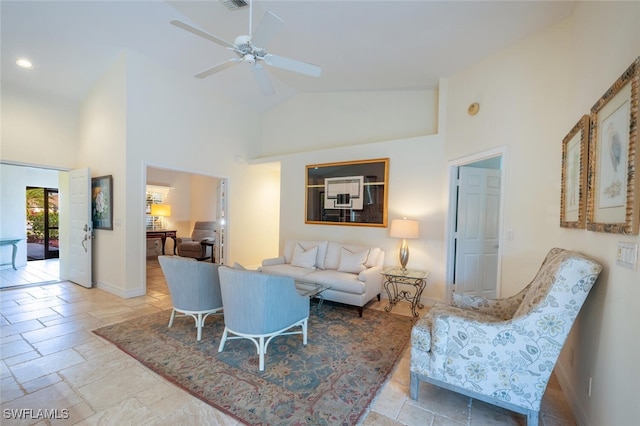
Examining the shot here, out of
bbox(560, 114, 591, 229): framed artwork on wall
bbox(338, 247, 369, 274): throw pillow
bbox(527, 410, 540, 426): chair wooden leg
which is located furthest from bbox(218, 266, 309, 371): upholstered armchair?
bbox(560, 114, 591, 229): framed artwork on wall

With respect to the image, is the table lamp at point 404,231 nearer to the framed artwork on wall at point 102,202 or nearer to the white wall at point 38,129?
the framed artwork on wall at point 102,202

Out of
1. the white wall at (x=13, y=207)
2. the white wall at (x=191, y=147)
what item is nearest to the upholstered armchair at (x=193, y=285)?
the white wall at (x=191, y=147)

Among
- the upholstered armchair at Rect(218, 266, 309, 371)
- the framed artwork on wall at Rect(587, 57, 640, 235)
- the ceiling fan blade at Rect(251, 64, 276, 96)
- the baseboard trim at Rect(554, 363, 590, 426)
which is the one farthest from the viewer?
the ceiling fan blade at Rect(251, 64, 276, 96)

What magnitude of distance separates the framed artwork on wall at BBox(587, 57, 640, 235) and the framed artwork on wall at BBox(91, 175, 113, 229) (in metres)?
5.61

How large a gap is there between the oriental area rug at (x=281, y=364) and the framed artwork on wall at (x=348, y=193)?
1795mm

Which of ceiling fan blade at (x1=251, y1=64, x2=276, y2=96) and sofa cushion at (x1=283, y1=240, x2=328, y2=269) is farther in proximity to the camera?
sofa cushion at (x1=283, y1=240, x2=328, y2=269)

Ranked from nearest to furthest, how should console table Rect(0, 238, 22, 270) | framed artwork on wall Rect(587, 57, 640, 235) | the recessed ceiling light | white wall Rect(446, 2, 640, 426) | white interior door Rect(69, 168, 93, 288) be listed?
framed artwork on wall Rect(587, 57, 640, 235) → white wall Rect(446, 2, 640, 426) → the recessed ceiling light → white interior door Rect(69, 168, 93, 288) → console table Rect(0, 238, 22, 270)

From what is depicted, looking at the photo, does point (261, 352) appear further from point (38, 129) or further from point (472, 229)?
point (38, 129)

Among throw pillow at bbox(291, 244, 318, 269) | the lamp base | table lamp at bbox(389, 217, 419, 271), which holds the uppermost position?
table lamp at bbox(389, 217, 419, 271)

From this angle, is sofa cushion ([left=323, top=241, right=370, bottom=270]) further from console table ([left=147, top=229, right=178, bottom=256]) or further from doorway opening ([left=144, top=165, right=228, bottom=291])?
console table ([left=147, top=229, right=178, bottom=256])

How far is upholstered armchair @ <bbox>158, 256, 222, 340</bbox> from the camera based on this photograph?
9.06 ft

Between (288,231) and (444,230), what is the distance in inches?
117

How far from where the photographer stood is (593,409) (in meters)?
1.59

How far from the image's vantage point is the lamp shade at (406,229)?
12.2 feet
